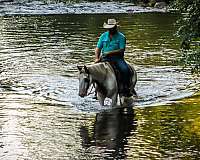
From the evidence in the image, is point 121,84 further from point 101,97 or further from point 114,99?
point 101,97

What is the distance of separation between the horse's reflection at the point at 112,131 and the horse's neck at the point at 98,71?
884mm

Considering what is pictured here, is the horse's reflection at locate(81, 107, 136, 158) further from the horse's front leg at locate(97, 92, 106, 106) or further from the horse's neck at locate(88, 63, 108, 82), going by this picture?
the horse's neck at locate(88, 63, 108, 82)

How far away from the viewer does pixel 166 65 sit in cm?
2420

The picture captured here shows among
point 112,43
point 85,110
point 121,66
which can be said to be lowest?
point 85,110

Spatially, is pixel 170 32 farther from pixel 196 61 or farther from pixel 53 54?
pixel 196 61

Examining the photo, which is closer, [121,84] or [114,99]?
[114,99]

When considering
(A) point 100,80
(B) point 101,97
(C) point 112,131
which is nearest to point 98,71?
(A) point 100,80

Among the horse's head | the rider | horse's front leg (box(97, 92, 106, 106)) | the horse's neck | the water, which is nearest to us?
the water

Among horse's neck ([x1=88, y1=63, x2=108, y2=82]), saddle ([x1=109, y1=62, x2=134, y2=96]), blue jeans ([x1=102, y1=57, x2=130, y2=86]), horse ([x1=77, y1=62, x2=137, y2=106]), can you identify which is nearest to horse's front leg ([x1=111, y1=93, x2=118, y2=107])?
horse ([x1=77, y1=62, x2=137, y2=106])

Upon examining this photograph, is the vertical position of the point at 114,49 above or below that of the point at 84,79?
above

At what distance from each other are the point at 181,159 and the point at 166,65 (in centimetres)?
1335

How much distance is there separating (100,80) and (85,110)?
0.95m

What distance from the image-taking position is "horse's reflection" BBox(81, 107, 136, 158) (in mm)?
12102

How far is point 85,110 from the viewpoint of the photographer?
16.0 meters
